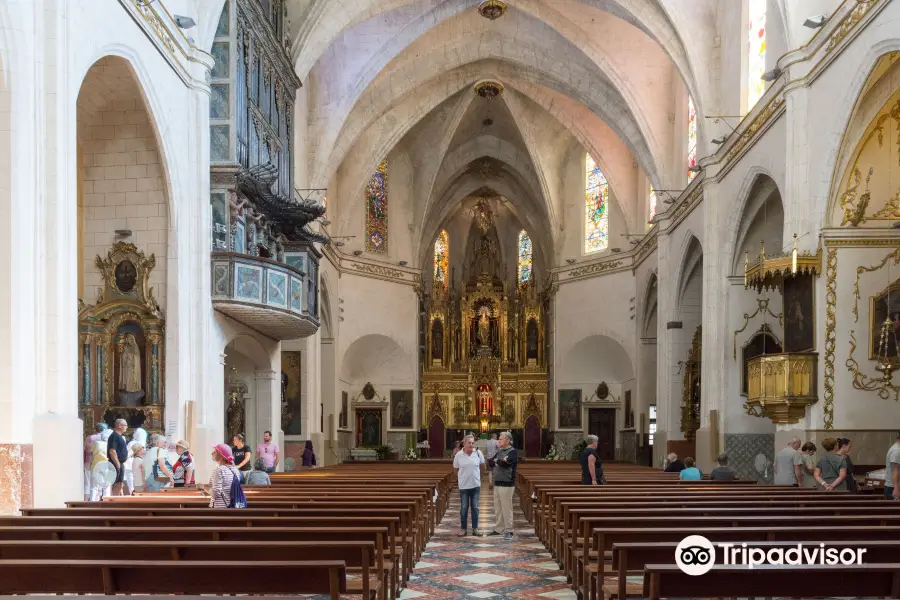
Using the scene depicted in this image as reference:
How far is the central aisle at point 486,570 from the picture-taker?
8.45 metres

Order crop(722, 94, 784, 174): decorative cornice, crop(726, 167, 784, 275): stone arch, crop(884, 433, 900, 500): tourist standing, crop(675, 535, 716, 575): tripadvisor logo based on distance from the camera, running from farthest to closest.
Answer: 1. crop(726, 167, 784, 275): stone arch
2. crop(722, 94, 784, 174): decorative cornice
3. crop(884, 433, 900, 500): tourist standing
4. crop(675, 535, 716, 575): tripadvisor logo

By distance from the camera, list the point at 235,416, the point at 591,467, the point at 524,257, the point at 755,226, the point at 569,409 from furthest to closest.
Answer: the point at 524,257
the point at 569,409
the point at 235,416
the point at 755,226
the point at 591,467

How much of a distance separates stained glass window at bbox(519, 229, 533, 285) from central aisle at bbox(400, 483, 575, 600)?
94.8 feet

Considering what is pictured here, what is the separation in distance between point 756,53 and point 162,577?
58.6 feet

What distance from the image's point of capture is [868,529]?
6.53m

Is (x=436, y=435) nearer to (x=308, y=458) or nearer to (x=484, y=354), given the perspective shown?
(x=484, y=354)

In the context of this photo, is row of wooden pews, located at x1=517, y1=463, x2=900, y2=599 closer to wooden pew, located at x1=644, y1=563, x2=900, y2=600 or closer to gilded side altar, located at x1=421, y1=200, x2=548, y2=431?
wooden pew, located at x1=644, y1=563, x2=900, y2=600

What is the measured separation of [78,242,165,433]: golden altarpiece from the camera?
15039mm

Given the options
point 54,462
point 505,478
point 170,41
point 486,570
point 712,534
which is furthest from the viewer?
point 170,41

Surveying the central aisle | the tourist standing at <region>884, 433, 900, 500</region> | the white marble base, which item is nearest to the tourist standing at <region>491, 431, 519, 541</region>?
the central aisle

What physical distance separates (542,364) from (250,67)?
23.5m

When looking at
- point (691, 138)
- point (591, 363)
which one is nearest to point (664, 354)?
point (691, 138)

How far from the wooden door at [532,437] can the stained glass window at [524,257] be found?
6.74 m

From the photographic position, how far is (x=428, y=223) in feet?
129
